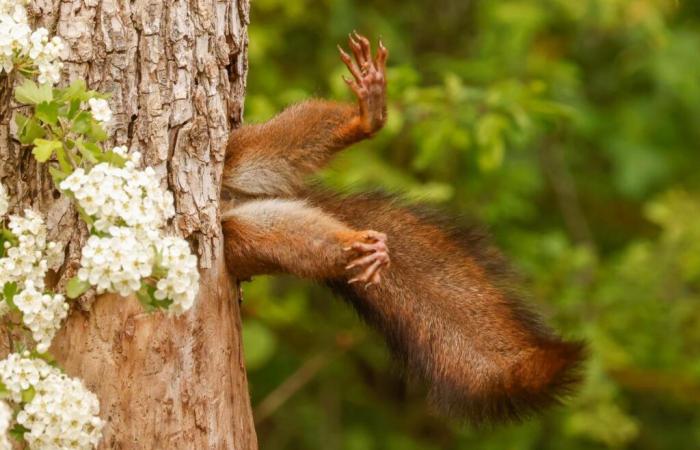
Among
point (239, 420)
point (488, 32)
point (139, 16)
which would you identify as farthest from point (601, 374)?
point (139, 16)

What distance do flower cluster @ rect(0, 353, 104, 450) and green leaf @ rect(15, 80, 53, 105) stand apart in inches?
21.4

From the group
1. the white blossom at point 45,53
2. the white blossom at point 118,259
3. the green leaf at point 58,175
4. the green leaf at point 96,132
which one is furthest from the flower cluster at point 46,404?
the white blossom at point 45,53

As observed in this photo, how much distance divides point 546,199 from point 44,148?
489cm

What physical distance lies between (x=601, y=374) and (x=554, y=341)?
251 centimetres

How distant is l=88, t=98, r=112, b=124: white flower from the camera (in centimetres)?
257

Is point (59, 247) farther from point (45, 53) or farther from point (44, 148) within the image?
point (45, 53)

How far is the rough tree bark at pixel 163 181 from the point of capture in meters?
2.80

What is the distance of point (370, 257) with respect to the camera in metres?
3.02

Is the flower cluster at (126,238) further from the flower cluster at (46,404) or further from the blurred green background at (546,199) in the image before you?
the blurred green background at (546,199)

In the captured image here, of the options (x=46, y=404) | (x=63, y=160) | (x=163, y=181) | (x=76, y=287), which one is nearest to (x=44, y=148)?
(x=63, y=160)

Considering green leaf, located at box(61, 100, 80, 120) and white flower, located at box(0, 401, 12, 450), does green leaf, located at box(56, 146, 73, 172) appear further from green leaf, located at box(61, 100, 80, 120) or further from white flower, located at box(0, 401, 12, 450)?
white flower, located at box(0, 401, 12, 450)

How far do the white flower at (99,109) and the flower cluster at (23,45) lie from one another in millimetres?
117

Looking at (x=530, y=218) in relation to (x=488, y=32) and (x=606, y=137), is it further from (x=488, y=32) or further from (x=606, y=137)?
(x=488, y=32)

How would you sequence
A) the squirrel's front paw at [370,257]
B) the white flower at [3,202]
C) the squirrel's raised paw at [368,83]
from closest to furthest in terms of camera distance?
the white flower at [3,202] < the squirrel's front paw at [370,257] < the squirrel's raised paw at [368,83]
